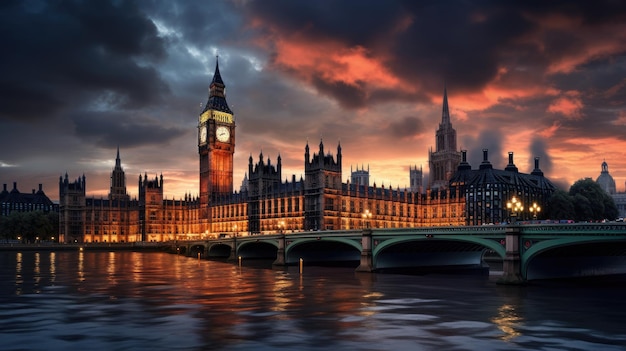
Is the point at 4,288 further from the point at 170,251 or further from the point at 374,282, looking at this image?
the point at 170,251

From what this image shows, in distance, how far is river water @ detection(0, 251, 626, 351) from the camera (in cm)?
3266

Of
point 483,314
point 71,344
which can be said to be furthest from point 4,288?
point 483,314

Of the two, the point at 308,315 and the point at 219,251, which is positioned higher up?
the point at 308,315

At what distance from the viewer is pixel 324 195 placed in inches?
6240

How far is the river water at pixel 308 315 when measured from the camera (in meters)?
32.7

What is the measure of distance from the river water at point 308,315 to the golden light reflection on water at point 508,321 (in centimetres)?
7

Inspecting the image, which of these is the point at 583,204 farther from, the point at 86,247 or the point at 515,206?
the point at 86,247

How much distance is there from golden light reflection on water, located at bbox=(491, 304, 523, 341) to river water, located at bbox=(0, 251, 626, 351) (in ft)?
0.23

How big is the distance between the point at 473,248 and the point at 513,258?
37136mm

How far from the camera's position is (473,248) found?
98250 millimetres

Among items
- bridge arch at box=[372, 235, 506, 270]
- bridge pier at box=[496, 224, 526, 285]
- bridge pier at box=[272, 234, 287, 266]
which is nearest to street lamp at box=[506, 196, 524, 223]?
bridge pier at box=[496, 224, 526, 285]

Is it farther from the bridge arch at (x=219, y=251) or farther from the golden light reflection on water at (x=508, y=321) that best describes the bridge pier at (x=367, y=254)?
the bridge arch at (x=219, y=251)

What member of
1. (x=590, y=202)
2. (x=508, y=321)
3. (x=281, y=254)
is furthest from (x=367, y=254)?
(x=590, y=202)

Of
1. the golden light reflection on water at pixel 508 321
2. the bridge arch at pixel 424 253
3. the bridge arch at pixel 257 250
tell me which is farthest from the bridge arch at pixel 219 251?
the golden light reflection on water at pixel 508 321
